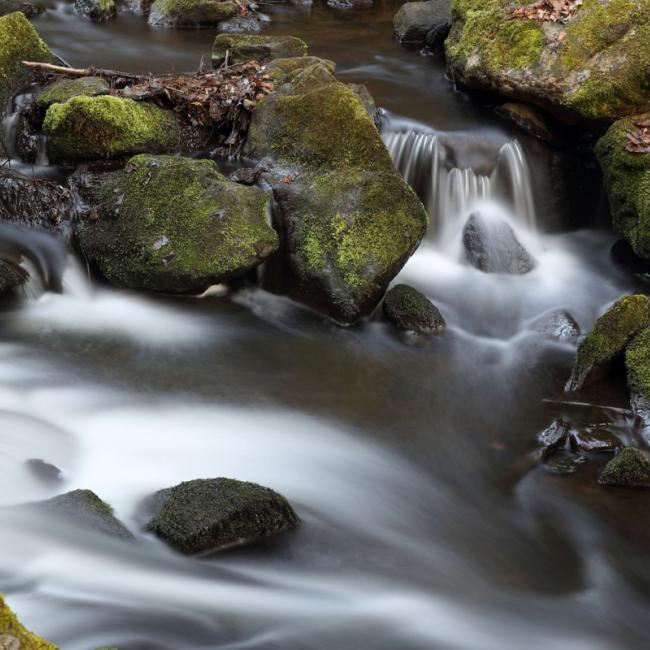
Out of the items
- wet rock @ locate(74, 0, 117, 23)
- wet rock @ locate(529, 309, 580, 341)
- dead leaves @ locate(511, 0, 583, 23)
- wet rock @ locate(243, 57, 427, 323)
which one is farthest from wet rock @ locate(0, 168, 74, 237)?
wet rock @ locate(74, 0, 117, 23)

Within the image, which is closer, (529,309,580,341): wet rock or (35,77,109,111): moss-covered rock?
(529,309,580,341): wet rock

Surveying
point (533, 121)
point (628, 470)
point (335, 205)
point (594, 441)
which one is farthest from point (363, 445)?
point (533, 121)

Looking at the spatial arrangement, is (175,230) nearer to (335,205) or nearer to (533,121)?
(335,205)

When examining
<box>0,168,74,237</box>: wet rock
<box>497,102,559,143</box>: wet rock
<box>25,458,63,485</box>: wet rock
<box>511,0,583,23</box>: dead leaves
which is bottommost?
<box>25,458,63,485</box>: wet rock

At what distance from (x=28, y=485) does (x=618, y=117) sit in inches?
258

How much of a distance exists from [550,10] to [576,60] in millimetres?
759

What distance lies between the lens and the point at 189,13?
13.1 m

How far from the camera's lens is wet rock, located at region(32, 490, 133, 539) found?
4.29 metres

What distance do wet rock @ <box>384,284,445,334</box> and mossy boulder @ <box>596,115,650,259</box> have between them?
2193mm

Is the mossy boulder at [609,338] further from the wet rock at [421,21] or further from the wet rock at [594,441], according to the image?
the wet rock at [421,21]

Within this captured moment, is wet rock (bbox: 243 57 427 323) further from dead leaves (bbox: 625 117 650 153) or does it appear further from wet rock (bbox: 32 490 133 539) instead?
wet rock (bbox: 32 490 133 539)

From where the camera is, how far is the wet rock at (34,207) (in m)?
7.21

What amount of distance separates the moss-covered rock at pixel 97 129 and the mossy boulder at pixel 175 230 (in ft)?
1.79

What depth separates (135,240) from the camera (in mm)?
6875
